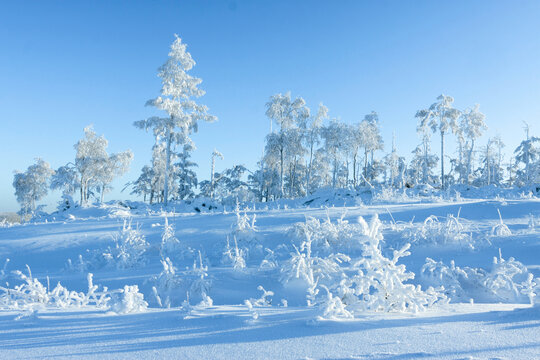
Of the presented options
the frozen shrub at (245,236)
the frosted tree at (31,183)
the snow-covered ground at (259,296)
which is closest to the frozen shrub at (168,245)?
the snow-covered ground at (259,296)

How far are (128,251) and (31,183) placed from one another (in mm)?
31267

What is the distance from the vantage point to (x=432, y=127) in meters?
31.5

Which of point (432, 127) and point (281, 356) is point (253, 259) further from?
point (432, 127)

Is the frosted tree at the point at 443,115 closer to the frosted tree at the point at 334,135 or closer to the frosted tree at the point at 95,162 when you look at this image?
the frosted tree at the point at 334,135

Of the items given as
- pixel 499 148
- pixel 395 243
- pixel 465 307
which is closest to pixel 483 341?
pixel 465 307

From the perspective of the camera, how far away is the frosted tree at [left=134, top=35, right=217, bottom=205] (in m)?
20.5

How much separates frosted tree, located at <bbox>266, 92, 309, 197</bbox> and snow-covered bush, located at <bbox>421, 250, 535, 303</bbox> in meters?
23.8

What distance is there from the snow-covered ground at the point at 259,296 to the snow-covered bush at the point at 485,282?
0.02m

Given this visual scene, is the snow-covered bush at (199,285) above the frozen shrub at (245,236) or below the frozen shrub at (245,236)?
below

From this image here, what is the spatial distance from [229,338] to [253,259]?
170 inches

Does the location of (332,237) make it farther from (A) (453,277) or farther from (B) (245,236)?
(A) (453,277)

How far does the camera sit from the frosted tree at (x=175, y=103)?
2047 cm

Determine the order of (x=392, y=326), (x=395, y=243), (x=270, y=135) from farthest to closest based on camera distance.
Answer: (x=270, y=135), (x=395, y=243), (x=392, y=326)

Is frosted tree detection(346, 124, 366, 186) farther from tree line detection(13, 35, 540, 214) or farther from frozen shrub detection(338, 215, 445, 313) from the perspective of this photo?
frozen shrub detection(338, 215, 445, 313)
